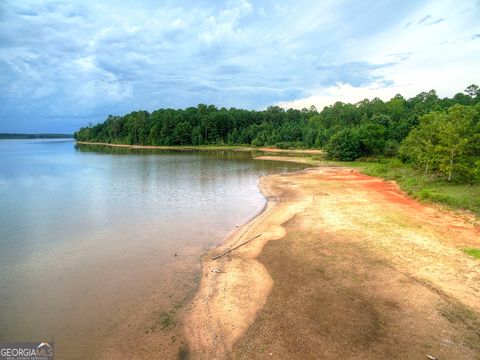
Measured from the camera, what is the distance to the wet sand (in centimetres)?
867

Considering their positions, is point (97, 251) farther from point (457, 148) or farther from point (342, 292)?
point (457, 148)

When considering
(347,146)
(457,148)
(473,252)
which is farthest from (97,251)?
(347,146)

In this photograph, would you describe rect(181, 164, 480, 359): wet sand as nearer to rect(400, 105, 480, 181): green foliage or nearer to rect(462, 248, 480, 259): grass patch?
rect(462, 248, 480, 259): grass patch

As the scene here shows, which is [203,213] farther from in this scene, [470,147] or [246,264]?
[470,147]

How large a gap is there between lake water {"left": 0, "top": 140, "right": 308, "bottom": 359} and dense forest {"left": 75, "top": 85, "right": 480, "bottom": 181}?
19.8m

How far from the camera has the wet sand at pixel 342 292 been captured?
8.67m

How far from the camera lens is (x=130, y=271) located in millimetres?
14094

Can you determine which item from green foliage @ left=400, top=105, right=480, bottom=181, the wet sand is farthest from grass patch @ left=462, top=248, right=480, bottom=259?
green foliage @ left=400, top=105, right=480, bottom=181

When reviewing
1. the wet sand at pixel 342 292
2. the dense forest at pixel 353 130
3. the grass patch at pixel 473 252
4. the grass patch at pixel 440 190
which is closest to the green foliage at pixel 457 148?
the dense forest at pixel 353 130

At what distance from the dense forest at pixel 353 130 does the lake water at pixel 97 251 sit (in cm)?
1976

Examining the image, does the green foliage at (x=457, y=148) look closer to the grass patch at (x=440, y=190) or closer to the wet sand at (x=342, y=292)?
the grass patch at (x=440, y=190)

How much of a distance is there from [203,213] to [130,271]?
1032cm

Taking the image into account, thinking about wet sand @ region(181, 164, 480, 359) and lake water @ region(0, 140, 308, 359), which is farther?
lake water @ region(0, 140, 308, 359)

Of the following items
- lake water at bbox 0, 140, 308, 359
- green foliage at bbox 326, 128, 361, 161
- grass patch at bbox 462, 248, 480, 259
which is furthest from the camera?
green foliage at bbox 326, 128, 361, 161
